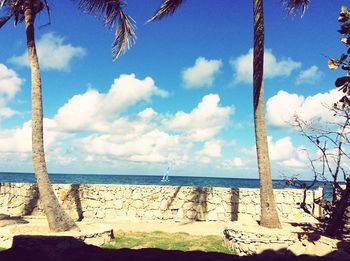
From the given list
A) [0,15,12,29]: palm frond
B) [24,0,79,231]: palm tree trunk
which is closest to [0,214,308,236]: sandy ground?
[24,0,79,231]: palm tree trunk

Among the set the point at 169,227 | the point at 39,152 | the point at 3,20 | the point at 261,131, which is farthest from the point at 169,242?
the point at 3,20

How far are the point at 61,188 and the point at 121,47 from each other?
6262 mm

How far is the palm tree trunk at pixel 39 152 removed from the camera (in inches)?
353

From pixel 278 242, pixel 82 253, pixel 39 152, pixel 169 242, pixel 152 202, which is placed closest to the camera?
pixel 82 253

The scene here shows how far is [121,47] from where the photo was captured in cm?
1103

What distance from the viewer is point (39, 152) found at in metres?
9.21

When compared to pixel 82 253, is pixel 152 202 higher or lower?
higher

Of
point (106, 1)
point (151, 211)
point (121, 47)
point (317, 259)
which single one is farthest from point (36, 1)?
point (317, 259)

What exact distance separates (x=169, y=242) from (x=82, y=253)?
2.94 m

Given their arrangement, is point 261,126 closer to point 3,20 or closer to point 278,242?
point 278,242

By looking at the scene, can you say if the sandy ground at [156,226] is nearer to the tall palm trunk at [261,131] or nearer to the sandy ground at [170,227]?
the sandy ground at [170,227]

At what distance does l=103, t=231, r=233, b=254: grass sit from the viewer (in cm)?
902

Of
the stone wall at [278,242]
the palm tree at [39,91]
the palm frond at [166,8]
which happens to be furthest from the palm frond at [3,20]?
the stone wall at [278,242]

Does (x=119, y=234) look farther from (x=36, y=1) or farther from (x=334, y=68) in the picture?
(x=334, y=68)
